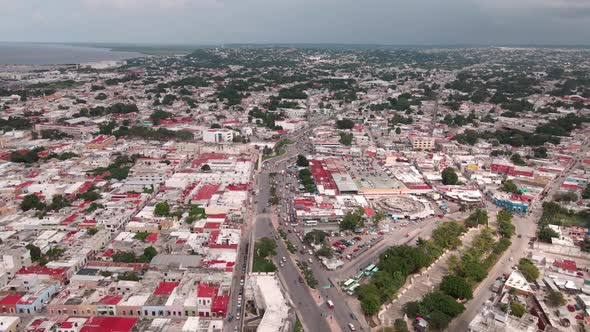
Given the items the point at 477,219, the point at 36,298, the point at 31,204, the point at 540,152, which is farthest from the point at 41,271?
the point at 540,152

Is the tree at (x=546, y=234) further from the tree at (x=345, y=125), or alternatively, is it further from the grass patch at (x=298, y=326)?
the tree at (x=345, y=125)

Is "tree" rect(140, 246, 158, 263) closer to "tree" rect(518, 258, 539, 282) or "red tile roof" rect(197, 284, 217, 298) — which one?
"red tile roof" rect(197, 284, 217, 298)

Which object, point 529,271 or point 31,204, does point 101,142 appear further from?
point 529,271

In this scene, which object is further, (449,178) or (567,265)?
(449,178)

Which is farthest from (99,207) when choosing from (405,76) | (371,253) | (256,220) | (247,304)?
(405,76)

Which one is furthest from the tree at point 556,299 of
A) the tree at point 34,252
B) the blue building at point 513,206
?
the tree at point 34,252

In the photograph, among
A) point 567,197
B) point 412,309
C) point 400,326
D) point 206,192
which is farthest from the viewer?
point 567,197
